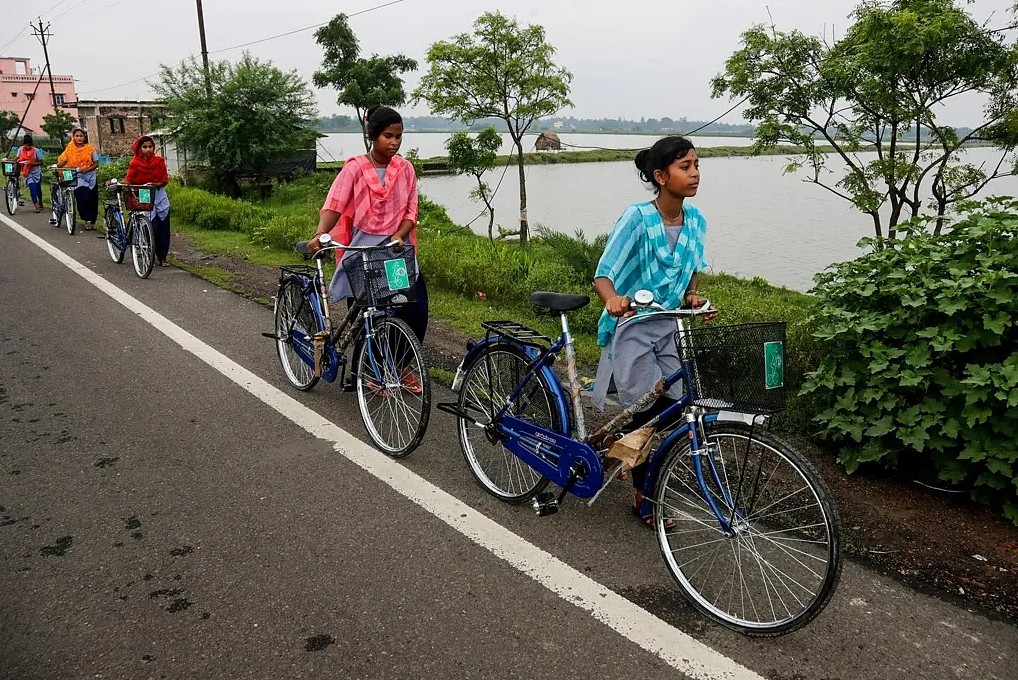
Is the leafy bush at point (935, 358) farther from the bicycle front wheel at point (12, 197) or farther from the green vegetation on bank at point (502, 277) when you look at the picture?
the bicycle front wheel at point (12, 197)

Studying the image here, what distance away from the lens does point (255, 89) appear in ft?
78.5

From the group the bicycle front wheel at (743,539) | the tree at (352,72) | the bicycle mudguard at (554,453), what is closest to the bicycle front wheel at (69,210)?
the bicycle mudguard at (554,453)

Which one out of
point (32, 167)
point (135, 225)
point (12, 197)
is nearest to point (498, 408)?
point (135, 225)

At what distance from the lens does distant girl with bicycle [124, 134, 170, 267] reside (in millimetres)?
9781

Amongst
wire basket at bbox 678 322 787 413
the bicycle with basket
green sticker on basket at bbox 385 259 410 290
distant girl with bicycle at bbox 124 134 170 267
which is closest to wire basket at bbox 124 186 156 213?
distant girl with bicycle at bbox 124 134 170 267

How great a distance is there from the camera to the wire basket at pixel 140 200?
9.69 m

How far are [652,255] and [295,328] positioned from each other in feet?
9.78

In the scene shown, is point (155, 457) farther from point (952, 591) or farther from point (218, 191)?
point (218, 191)

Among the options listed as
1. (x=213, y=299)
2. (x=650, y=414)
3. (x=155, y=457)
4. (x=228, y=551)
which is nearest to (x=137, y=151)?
(x=213, y=299)

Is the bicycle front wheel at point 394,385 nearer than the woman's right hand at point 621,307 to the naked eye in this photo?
No

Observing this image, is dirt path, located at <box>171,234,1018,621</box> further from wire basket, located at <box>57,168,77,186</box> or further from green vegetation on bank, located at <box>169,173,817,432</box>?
wire basket, located at <box>57,168,77,186</box>

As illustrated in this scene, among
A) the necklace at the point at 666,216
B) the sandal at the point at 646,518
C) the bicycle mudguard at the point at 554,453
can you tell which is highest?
the necklace at the point at 666,216

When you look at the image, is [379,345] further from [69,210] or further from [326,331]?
[69,210]

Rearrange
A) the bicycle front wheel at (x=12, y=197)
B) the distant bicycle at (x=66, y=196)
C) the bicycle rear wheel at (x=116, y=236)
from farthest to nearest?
the bicycle front wheel at (x=12, y=197)
the distant bicycle at (x=66, y=196)
the bicycle rear wheel at (x=116, y=236)
